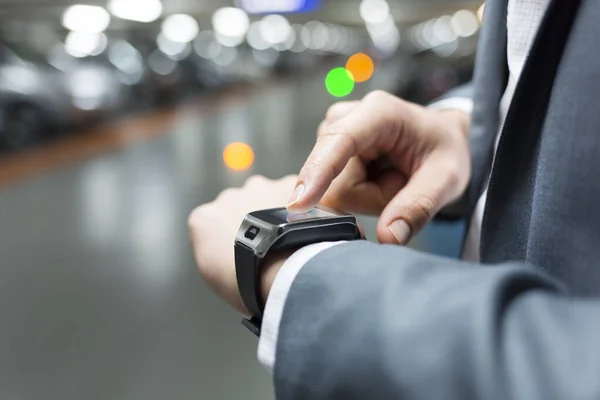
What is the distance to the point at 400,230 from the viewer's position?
0.68 metres

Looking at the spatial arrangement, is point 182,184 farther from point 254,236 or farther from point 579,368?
point 579,368

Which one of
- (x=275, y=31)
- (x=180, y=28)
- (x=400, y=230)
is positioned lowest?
(x=400, y=230)

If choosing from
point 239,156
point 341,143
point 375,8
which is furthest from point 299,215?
point 375,8

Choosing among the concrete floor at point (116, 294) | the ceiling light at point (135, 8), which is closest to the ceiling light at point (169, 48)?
the ceiling light at point (135, 8)

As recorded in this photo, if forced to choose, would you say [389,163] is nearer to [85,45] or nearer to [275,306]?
[275,306]

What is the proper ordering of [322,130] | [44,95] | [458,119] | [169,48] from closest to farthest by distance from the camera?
[322,130] → [458,119] → [44,95] → [169,48]

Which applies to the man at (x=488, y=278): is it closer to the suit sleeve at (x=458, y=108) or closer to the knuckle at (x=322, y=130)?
the knuckle at (x=322, y=130)

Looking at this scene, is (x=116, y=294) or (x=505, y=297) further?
(x=116, y=294)

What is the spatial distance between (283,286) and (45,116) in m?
5.48

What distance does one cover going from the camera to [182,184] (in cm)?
395

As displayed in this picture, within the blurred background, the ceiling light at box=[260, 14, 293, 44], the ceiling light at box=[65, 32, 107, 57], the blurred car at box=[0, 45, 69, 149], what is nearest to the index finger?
the blurred background

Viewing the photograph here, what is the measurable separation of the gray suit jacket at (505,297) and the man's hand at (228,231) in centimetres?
10

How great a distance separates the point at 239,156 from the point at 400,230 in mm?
4225

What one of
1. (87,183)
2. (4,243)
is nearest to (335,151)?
(4,243)
